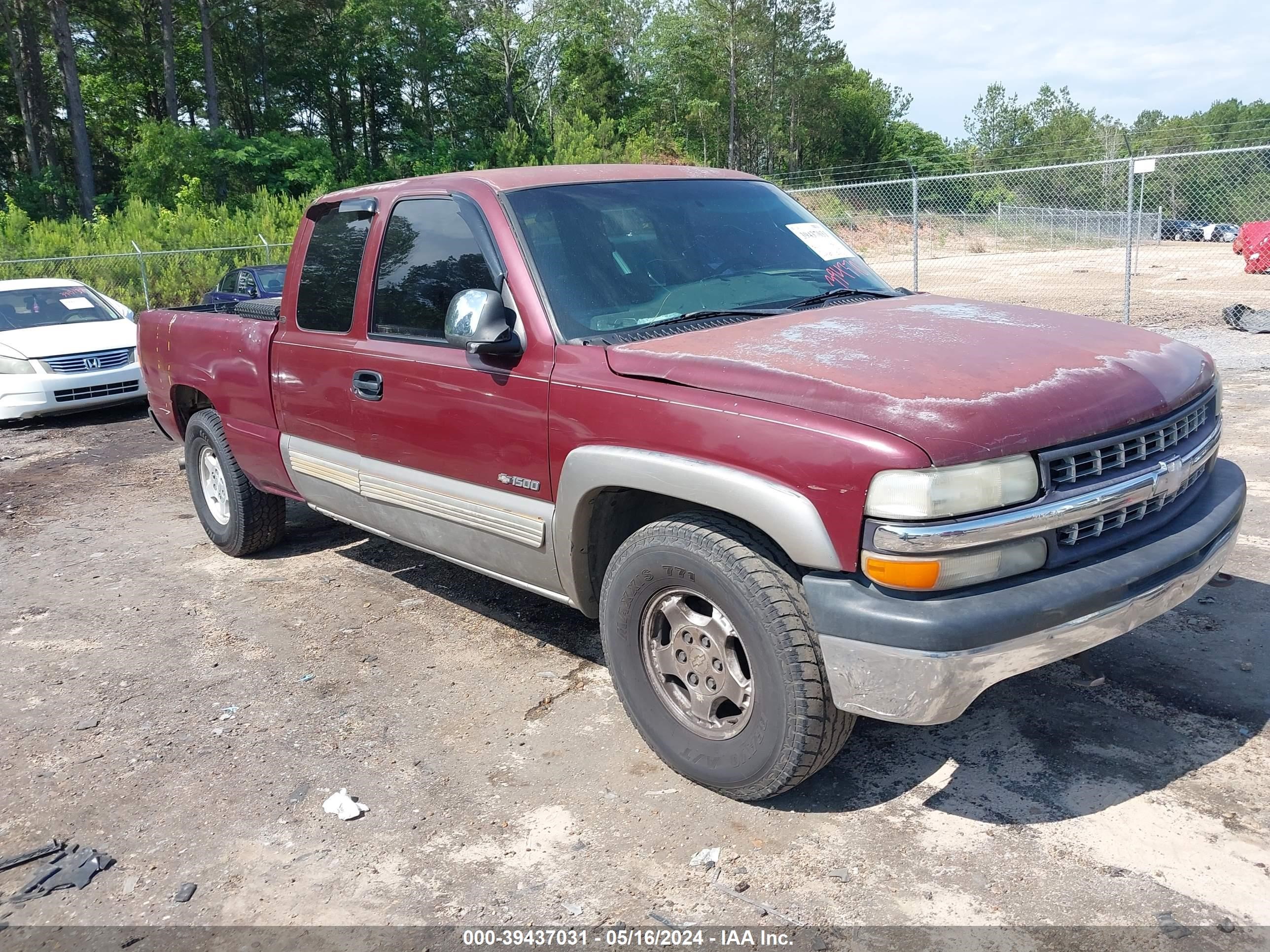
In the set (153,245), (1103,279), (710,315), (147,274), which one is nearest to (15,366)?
(710,315)

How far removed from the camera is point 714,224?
4062 mm

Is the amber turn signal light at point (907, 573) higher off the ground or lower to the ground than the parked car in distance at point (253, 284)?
lower

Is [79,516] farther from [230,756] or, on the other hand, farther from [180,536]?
[230,756]

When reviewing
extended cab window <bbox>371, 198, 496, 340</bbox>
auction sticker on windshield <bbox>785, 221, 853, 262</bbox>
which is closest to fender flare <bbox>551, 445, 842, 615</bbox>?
extended cab window <bbox>371, 198, 496, 340</bbox>

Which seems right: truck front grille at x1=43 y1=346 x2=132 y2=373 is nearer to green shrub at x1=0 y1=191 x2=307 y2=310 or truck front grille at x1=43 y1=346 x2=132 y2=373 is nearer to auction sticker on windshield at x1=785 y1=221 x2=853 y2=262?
green shrub at x1=0 y1=191 x2=307 y2=310

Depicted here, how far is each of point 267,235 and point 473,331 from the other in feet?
78.8

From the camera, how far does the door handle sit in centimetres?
417

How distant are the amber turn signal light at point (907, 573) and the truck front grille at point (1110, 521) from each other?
0.44m

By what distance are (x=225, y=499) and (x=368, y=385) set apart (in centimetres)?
222

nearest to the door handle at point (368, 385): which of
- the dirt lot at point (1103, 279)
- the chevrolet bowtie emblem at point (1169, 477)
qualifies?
the chevrolet bowtie emblem at point (1169, 477)

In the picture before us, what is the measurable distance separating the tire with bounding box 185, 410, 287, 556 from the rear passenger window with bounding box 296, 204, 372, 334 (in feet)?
4.24

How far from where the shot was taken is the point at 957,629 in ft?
8.26

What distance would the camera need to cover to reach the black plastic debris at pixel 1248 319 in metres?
12.5

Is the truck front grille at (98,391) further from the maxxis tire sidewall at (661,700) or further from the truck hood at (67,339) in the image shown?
the maxxis tire sidewall at (661,700)
